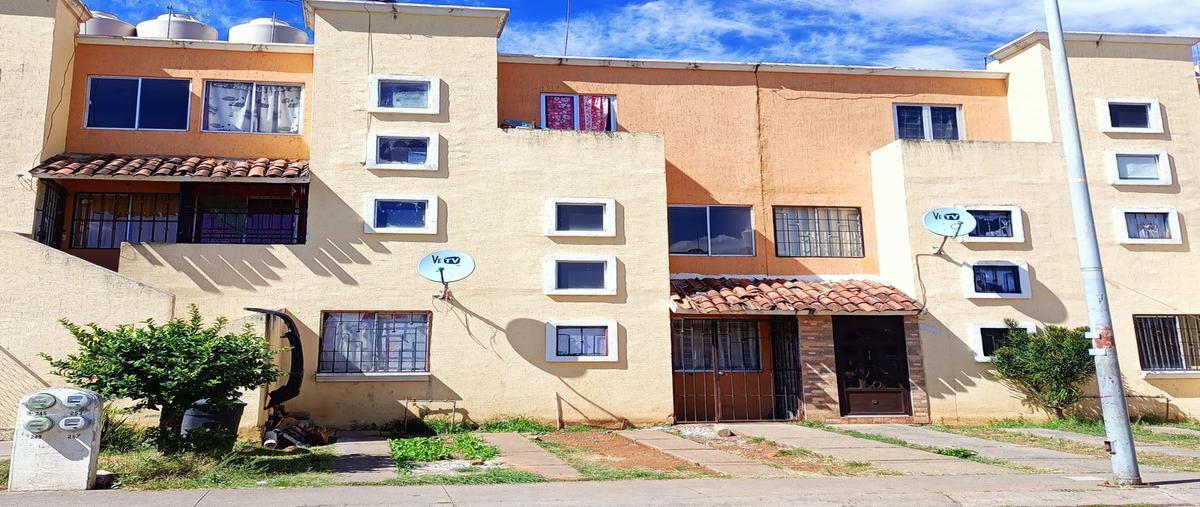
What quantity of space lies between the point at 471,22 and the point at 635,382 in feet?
25.6

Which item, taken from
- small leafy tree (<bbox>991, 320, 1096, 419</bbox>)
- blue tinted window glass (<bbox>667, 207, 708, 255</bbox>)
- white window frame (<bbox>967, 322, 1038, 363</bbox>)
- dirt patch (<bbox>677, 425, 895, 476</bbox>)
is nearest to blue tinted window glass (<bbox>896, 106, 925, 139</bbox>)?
white window frame (<bbox>967, 322, 1038, 363</bbox>)

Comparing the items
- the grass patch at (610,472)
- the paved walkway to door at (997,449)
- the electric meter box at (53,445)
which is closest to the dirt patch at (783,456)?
the grass patch at (610,472)

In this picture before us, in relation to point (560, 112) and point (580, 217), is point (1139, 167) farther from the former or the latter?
point (560, 112)

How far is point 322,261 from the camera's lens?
1557 centimetres

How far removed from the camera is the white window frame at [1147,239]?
17750 millimetres

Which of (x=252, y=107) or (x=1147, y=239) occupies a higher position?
(x=252, y=107)

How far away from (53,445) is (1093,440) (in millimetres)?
14808

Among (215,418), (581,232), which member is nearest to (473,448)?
(215,418)

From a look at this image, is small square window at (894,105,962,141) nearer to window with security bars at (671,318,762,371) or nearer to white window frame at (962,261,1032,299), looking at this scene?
white window frame at (962,261,1032,299)

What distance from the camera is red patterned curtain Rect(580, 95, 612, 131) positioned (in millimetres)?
18266

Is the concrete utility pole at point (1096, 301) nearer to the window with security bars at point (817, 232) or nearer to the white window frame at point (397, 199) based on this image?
the window with security bars at point (817, 232)

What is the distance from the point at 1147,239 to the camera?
17875mm

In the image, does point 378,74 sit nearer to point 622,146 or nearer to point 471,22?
point 471,22

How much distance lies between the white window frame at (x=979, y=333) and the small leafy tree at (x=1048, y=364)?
0.13 meters
